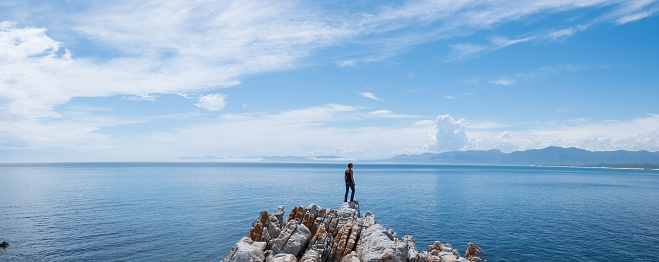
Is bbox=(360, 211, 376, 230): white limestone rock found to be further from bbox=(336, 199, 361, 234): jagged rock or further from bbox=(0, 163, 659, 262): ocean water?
bbox=(0, 163, 659, 262): ocean water

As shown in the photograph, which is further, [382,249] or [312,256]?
[312,256]

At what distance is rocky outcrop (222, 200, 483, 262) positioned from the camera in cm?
2252

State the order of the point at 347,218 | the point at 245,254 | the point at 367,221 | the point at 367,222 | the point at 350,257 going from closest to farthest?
the point at 245,254, the point at 350,257, the point at 367,222, the point at 347,218, the point at 367,221

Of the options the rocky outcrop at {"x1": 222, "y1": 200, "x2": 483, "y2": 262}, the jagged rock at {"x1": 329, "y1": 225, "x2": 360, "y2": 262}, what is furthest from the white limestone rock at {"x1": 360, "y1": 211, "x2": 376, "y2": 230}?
the jagged rock at {"x1": 329, "y1": 225, "x2": 360, "y2": 262}

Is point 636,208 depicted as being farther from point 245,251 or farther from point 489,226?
point 245,251

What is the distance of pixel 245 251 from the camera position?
Result: 23453 millimetres

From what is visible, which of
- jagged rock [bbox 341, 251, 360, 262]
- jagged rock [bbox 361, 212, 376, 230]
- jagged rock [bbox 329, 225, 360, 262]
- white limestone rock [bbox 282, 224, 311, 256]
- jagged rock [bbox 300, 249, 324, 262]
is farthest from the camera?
jagged rock [bbox 361, 212, 376, 230]

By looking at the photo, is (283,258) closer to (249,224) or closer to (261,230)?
(261,230)

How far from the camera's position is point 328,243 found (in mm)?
26453

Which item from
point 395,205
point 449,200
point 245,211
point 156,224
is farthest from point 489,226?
point 156,224

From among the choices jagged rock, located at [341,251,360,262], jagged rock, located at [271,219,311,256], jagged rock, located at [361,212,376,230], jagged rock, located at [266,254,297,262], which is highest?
jagged rock, located at [361,212,376,230]

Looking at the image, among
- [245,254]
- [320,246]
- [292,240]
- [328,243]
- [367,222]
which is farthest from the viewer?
[367,222]

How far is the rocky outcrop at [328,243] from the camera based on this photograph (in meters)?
22.5

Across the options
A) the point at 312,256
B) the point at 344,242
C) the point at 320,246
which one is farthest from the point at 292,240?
the point at 344,242
